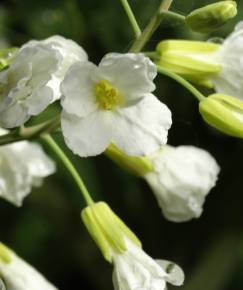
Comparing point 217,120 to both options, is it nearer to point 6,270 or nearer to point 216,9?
point 216,9

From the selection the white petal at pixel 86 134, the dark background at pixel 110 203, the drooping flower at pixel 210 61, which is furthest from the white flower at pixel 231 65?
the dark background at pixel 110 203

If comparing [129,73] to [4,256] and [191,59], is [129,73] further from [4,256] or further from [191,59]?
[4,256]

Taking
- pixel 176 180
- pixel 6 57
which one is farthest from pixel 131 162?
pixel 6 57

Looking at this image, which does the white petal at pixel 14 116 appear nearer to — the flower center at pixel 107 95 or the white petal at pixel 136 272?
the flower center at pixel 107 95

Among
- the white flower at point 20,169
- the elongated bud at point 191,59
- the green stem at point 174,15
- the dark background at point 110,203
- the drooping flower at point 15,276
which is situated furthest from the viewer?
the dark background at point 110,203

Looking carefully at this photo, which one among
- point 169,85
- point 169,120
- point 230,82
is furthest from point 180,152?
point 169,85

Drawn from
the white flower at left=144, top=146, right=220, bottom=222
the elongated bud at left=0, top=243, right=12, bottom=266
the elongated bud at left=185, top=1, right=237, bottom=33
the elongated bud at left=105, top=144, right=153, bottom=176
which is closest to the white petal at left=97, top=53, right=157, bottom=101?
the elongated bud at left=185, top=1, right=237, bottom=33
